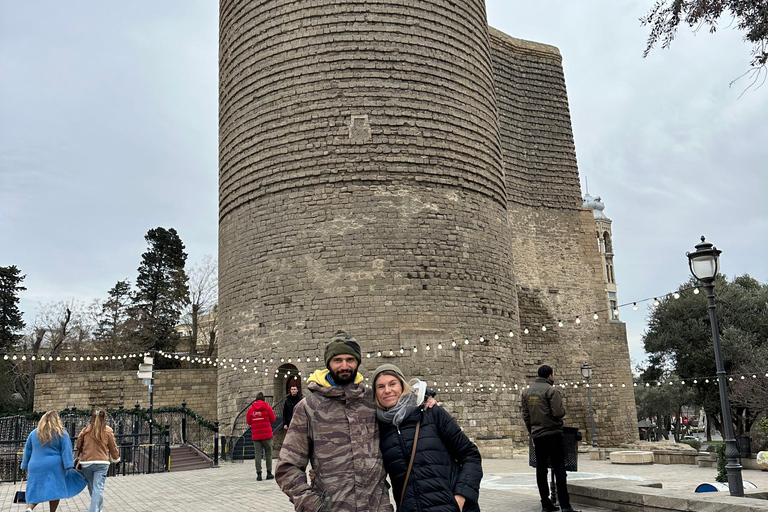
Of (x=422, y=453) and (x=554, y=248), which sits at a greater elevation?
(x=554, y=248)

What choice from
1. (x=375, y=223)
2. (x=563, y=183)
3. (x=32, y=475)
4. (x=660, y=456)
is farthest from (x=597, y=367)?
(x=32, y=475)

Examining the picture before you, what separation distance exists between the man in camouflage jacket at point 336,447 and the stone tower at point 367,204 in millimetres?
10917

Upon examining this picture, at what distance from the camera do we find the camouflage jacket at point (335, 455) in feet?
9.48

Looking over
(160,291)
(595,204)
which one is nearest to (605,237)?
(595,204)

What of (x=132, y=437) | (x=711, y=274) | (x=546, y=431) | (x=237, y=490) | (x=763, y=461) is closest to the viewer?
(x=546, y=431)

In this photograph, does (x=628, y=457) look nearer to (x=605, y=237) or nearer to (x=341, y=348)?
(x=341, y=348)

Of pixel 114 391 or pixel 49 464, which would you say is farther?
Answer: pixel 114 391

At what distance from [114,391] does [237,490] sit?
14.3m

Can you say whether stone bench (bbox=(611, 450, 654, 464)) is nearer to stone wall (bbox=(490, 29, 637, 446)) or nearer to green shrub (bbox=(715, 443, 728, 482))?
green shrub (bbox=(715, 443, 728, 482))

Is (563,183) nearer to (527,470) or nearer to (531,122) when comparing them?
(531,122)

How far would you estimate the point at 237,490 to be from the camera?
8344mm

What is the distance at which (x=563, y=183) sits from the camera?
23125 millimetres

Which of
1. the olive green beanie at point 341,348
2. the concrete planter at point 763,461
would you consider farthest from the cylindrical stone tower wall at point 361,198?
the olive green beanie at point 341,348

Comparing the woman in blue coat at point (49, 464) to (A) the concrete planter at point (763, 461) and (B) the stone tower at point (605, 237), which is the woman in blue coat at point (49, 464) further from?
(B) the stone tower at point (605, 237)
